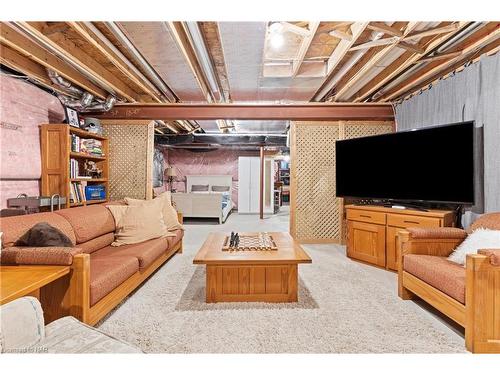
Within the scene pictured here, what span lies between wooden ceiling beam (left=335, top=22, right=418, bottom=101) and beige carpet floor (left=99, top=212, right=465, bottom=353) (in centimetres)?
243

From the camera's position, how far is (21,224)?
228cm

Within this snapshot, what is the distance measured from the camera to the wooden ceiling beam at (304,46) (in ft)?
8.30

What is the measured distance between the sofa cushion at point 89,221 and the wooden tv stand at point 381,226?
3172 millimetres

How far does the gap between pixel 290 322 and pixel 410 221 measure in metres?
2.09

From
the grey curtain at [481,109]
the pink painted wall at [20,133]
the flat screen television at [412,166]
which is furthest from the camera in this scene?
the pink painted wall at [20,133]

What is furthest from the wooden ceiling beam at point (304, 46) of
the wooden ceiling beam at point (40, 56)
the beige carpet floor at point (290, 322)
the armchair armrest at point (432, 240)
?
the wooden ceiling beam at point (40, 56)

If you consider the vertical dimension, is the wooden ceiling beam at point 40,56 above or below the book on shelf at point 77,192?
above

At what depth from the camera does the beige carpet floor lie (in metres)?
1.94

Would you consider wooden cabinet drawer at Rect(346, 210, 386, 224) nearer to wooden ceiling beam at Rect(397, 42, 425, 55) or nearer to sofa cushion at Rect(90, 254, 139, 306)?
wooden ceiling beam at Rect(397, 42, 425, 55)

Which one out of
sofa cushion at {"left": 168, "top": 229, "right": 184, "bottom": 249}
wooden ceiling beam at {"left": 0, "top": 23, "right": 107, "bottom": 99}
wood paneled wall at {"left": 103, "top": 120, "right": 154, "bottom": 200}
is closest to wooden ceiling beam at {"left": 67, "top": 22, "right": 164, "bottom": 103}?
wooden ceiling beam at {"left": 0, "top": 23, "right": 107, "bottom": 99}

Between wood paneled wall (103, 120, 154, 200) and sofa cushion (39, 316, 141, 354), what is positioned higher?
wood paneled wall (103, 120, 154, 200)

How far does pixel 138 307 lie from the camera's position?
2514 millimetres

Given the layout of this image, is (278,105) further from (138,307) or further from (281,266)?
(138,307)

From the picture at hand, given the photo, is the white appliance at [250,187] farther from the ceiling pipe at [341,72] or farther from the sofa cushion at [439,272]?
the sofa cushion at [439,272]
